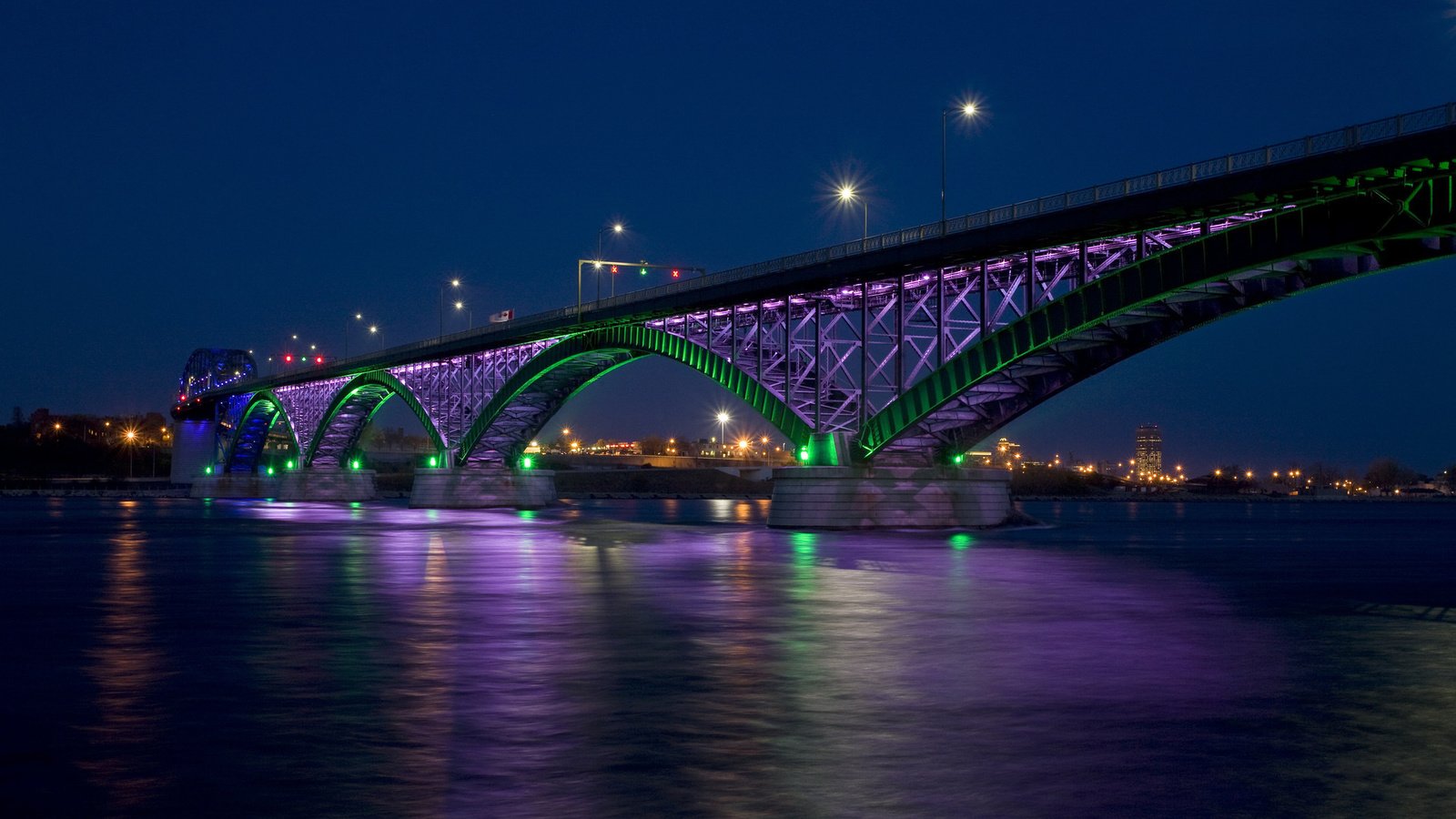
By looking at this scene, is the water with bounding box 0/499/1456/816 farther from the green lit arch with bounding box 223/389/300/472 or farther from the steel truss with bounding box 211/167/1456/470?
the green lit arch with bounding box 223/389/300/472

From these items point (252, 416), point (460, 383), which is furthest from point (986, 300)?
point (252, 416)

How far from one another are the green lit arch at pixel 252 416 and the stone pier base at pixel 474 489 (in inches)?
1958

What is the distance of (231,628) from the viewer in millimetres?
23547

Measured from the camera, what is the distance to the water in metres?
10.9

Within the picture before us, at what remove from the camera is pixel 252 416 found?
184 m

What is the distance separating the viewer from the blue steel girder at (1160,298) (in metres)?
41.7

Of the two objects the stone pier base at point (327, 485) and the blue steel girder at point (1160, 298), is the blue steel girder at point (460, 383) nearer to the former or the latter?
the stone pier base at point (327, 485)

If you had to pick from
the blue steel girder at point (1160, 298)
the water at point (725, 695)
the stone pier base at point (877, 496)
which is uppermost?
the blue steel girder at point (1160, 298)

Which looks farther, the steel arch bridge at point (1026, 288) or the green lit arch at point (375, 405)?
the green lit arch at point (375, 405)

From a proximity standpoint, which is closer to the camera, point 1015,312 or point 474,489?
point 1015,312

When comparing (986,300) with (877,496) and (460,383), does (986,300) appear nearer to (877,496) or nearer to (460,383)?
(877,496)

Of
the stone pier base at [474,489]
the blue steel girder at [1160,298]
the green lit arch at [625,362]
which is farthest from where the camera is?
the stone pier base at [474,489]

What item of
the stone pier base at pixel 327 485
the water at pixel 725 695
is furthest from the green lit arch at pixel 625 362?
the stone pier base at pixel 327 485

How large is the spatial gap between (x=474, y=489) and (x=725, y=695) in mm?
100659
